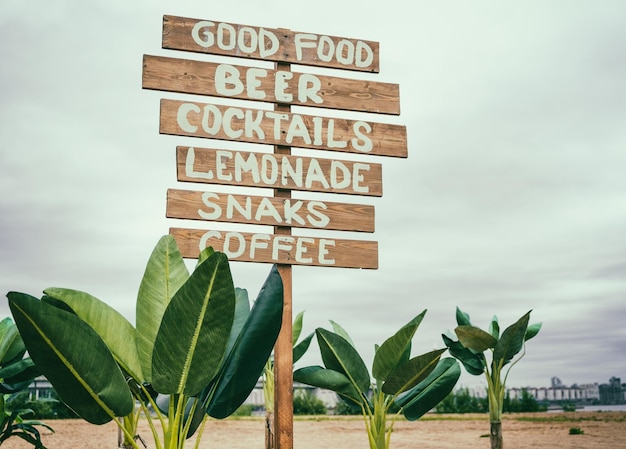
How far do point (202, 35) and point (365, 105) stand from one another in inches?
44.5

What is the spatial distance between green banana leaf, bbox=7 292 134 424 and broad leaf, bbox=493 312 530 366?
138 inches

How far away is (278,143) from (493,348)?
2460 millimetres

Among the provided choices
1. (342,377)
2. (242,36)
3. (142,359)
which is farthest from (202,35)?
(142,359)

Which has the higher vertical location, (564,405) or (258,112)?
(258,112)

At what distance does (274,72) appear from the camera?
3.96 m

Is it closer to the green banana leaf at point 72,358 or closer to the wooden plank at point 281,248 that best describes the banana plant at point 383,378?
the wooden plank at point 281,248

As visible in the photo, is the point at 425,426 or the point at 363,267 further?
the point at 425,426

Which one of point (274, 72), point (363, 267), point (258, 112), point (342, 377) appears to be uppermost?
point (274, 72)

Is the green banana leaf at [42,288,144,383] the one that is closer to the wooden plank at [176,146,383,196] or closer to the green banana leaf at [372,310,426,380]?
the green banana leaf at [372,310,426,380]

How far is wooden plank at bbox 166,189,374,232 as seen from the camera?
362cm

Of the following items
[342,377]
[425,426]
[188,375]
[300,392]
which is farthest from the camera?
[300,392]

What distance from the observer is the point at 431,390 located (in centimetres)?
348

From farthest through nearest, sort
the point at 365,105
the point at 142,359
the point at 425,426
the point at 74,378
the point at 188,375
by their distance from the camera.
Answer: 1. the point at 425,426
2. the point at 365,105
3. the point at 142,359
4. the point at 188,375
5. the point at 74,378

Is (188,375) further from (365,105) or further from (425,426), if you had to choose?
(425,426)
